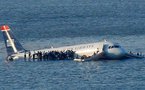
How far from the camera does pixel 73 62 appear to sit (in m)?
132

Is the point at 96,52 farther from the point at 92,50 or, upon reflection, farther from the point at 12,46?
the point at 12,46

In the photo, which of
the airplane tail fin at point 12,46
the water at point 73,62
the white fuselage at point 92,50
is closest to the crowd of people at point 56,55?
the white fuselage at point 92,50

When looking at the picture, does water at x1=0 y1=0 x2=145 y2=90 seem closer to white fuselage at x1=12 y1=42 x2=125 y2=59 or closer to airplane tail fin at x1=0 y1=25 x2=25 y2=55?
airplane tail fin at x1=0 y1=25 x2=25 y2=55

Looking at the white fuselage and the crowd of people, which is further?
the crowd of people

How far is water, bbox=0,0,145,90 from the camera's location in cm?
11144

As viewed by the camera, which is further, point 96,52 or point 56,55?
point 56,55

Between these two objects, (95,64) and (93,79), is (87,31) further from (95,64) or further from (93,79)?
(93,79)

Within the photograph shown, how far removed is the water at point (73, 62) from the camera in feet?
366

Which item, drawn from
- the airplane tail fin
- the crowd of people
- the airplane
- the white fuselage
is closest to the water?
the airplane tail fin

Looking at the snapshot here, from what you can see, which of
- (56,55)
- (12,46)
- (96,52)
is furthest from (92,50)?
(12,46)

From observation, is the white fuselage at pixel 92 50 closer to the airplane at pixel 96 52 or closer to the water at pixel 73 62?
the airplane at pixel 96 52

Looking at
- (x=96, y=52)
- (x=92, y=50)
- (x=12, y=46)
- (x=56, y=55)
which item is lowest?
(x=56, y=55)

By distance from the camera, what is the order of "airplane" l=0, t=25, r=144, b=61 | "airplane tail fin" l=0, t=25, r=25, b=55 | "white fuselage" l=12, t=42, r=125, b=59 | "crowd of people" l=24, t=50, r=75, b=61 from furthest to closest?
"airplane tail fin" l=0, t=25, r=25, b=55
"crowd of people" l=24, t=50, r=75, b=61
"white fuselage" l=12, t=42, r=125, b=59
"airplane" l=0, t=25, r=144, b=61

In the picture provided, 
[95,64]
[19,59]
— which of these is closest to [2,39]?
[19,59]
